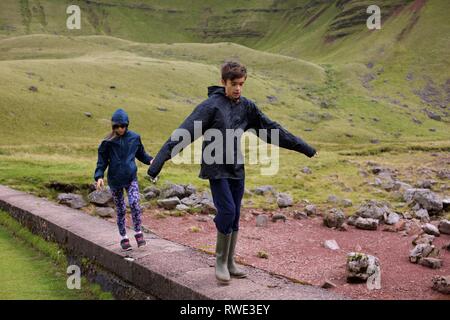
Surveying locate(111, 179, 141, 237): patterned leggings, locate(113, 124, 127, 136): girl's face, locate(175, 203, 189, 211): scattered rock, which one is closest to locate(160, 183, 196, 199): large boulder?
locate(175, 203, 189, 211): scattered rock

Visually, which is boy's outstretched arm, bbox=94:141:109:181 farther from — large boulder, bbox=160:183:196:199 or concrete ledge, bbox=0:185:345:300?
large boulder, bbox=160:183:196:199

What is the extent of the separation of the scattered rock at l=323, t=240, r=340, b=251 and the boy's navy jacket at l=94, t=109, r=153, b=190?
6.80 m

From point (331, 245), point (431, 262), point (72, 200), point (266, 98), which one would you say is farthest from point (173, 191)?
point (266, 98)

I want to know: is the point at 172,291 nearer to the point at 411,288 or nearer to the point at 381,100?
the point at 411,288

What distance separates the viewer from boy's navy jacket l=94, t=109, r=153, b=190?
789 centimetres

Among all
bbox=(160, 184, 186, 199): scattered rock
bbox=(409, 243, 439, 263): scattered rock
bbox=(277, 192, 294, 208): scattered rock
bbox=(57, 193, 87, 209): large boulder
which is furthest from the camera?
bbox=(277, 192, 294, 208): scattered rock

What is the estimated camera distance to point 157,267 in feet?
22.3

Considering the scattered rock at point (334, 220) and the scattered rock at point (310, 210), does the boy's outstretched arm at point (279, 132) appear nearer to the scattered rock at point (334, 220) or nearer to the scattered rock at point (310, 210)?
the scattered rock at point (334, 220)

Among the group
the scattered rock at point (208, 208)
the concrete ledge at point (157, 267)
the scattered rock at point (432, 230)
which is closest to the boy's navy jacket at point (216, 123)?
the concrete ledge at point (157, 267)

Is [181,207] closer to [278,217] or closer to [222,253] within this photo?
[278,217]

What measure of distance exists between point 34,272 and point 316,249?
7247mm

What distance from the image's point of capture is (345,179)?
1059 inches
